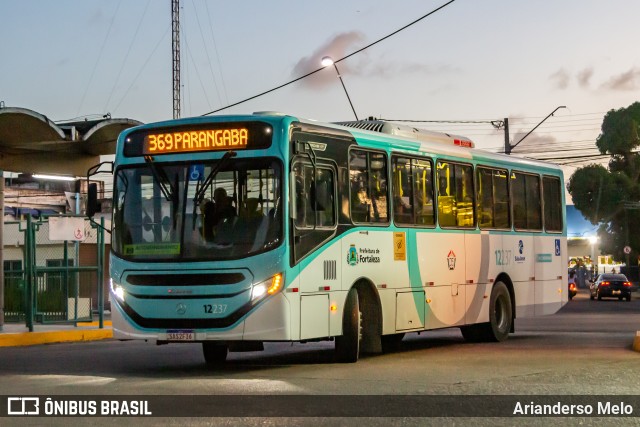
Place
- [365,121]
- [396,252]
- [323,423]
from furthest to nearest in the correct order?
1. [365,121]
2. [396,252]
3. [323,423]

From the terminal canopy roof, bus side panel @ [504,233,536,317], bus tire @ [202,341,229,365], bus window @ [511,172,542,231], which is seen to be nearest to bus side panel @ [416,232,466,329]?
bus side panel @ [504,233,536,317]

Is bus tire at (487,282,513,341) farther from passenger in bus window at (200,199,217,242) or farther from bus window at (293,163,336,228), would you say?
passenger in bus window at (200,199,217,242)

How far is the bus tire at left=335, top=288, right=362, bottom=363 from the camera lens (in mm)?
16469

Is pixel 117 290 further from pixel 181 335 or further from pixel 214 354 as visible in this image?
pixel 214 354

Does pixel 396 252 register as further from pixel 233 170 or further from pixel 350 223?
pixel 233 170

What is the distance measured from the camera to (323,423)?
1003cm

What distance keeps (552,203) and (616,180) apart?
59.3 m

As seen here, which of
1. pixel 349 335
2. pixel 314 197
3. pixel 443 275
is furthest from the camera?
pixel 443 275

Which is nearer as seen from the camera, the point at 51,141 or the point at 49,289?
the point at 49,289

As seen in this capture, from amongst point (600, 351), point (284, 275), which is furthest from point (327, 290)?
point (600, 351)

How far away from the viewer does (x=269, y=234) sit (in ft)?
49.9

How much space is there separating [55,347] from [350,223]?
793 cm

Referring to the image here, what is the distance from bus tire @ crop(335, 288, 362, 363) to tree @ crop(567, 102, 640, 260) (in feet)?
216

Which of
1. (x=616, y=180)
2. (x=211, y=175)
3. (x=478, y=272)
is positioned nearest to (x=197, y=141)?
(x=211, y=175)
